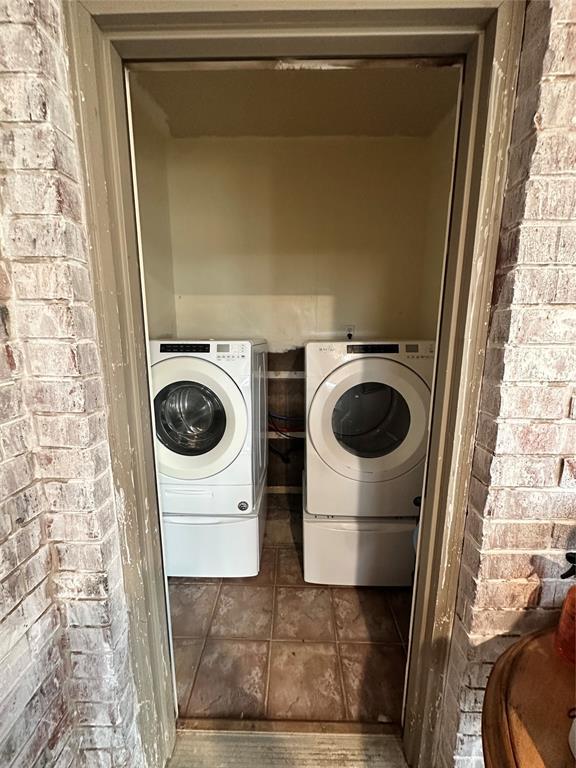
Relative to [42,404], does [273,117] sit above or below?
above

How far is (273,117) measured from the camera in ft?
6.01

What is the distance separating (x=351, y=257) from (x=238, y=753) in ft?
7.39

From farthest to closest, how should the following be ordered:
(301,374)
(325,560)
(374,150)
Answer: (301,374), (374,150), (325,560)

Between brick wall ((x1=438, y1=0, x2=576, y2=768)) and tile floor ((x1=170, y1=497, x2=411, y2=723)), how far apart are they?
530 mm

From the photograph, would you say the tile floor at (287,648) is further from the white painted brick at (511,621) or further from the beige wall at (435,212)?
the beige wall at (435,212)

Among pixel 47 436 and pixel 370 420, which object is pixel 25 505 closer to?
pixel 47 436

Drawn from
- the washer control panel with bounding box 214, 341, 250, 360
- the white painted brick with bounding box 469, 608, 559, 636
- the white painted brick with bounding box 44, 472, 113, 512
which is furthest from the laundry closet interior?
the white painted brick with bounding box 469, 608, 559, 636

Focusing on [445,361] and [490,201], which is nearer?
[490,201]

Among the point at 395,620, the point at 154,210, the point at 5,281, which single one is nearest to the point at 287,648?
the point at 395,620

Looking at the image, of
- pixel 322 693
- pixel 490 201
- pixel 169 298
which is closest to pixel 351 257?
pixel 169 298

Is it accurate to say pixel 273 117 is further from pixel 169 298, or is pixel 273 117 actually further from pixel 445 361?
pixel 445 361

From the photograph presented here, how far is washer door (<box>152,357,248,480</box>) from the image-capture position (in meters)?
1.57

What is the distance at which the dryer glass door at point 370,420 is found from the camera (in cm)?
167

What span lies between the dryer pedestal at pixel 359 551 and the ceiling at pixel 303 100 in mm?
1904
